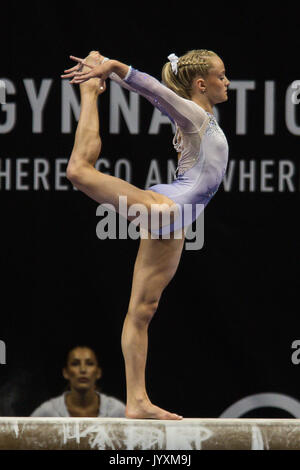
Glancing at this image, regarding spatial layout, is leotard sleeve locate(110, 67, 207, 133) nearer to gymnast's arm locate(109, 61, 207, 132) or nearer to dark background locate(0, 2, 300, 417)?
gymnast's arm locate(109, 61, 207, 132)

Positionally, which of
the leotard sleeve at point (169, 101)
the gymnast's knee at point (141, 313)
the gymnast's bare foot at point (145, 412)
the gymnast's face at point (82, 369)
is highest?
the leotard sleeve at point (169, 101)

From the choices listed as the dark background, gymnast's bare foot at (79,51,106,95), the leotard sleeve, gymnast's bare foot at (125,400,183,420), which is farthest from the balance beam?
the dark background

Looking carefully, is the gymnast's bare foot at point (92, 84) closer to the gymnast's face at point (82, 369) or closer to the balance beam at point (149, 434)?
the balance beam at point (149, 434)

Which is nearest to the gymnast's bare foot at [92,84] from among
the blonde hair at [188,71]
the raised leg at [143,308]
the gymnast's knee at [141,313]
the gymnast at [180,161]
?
the gymnast at [180,161]

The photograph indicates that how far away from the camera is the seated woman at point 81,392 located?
14.0ft

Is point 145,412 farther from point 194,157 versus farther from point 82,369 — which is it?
point 82,369

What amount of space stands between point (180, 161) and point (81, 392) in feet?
5.93

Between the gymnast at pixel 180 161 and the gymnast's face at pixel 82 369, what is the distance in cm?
130

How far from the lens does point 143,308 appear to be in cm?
299

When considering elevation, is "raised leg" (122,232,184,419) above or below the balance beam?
above

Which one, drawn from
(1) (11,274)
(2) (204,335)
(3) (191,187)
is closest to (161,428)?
(3) (191,187)

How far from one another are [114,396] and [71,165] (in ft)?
6.04

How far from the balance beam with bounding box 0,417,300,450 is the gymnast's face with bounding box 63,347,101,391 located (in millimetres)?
1362

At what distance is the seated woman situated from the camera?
14.0 ft
